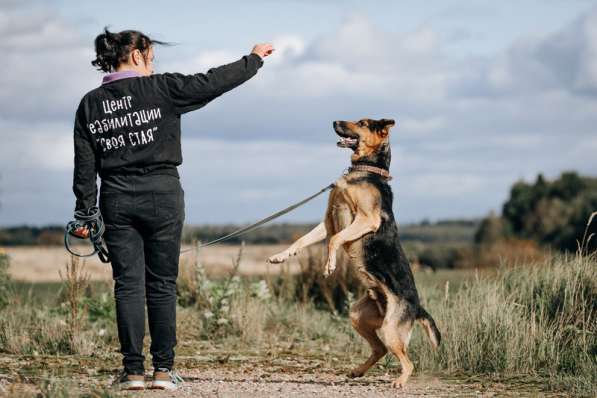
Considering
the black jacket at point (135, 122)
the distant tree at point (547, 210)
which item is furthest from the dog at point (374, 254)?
the distant tree at point (547, 210)

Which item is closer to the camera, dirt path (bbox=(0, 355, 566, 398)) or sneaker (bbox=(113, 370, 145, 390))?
sneaker (bbox=(113, 370, 145, 390))

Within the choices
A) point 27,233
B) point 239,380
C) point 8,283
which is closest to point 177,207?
point 239,380

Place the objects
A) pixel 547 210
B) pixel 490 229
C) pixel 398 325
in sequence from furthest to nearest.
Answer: pixel 490 229
pixel 547 210
pixel 398 325

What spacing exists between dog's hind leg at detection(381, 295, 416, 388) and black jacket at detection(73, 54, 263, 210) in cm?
217

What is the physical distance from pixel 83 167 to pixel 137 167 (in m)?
0.41

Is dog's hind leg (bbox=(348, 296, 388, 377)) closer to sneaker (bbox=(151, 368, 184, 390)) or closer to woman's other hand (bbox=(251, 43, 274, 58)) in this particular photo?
sneaker (bbox=(151, 368, 184, 390))

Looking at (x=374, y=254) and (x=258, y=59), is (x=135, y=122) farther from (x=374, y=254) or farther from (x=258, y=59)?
(x=374, y=254)

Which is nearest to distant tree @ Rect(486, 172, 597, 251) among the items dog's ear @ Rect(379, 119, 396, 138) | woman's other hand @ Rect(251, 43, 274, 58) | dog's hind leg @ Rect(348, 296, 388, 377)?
dog's ear @ Rect(379, 119, 396, 138)

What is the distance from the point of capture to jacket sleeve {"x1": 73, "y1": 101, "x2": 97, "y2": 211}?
21.8ft

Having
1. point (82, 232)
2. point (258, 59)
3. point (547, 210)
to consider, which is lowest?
A: point (82, 232)

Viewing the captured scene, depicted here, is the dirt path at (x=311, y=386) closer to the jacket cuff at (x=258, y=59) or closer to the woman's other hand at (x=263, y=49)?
the jacket cuff at (x=258, y=59)

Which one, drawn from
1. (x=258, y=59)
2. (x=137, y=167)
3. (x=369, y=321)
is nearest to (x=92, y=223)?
(x=137, y=167)

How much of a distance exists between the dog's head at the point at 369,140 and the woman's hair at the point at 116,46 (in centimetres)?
203

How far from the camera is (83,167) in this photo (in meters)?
6.64
